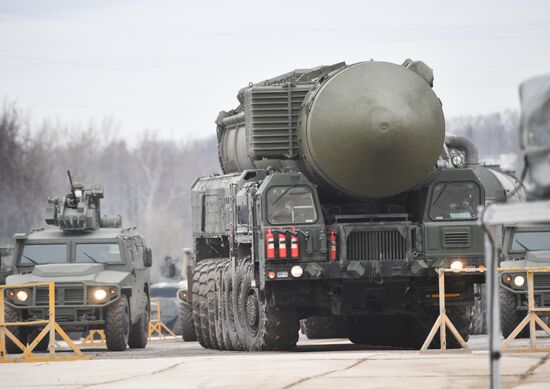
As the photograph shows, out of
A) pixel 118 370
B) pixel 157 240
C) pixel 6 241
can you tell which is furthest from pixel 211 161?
pixel 118 370

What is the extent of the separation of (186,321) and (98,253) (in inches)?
164

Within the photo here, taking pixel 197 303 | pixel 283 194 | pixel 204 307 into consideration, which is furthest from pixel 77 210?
pixel 283 194

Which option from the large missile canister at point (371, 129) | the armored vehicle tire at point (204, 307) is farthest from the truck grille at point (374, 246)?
the armored vehicle tire at point (204, 307)

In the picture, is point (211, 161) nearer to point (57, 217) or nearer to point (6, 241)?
point (6, 241)

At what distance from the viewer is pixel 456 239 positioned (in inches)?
826

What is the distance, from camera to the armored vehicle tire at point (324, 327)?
1085 inches

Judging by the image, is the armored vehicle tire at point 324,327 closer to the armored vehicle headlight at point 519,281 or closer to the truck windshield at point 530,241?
the truck windshield at point 530,241

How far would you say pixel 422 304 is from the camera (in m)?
21.6

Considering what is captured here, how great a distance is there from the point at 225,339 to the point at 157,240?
79.0m

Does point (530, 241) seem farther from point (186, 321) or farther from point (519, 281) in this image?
point (186, 321)

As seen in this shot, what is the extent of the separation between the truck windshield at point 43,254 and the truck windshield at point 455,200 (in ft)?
24.7

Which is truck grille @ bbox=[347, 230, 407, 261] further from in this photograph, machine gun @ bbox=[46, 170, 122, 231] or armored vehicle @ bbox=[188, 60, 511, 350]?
machine gun @ bbox=[46, 170, 122, 231]

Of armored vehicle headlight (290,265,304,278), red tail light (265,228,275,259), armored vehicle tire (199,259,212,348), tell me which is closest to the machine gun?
armored vehicle tire (199,259,212,348)

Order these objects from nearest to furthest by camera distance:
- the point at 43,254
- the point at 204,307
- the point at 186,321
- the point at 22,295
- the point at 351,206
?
1. the point at 351,206
2. the point at 22,295
3. the point at 204,307
4. the point at 43,254
5. the point at 186,321
